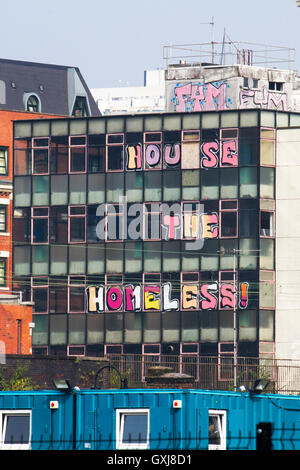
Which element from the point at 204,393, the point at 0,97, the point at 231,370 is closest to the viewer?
the point at 204,393

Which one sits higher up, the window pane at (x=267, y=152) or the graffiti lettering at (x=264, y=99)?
the graffiti lettering at (x=264, y=99)

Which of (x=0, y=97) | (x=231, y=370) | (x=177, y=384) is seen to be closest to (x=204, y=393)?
(x=177, y=384)

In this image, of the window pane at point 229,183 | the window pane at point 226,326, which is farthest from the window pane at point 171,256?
the window pane at point 229,183

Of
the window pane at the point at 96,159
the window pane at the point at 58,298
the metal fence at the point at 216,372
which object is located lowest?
the metal fence at the point at 216,372

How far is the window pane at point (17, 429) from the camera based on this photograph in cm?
3803

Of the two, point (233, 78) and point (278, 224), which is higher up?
point (233, 78)

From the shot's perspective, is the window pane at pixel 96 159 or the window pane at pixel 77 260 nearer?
the window pane at pixel 77 260

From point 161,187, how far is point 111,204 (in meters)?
4.63

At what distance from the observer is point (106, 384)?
3162 inches

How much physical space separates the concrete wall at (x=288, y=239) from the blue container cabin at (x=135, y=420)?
75.4 m

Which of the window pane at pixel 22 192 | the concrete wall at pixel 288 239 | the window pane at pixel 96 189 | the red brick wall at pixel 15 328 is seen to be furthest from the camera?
the window pane at pixel 22 192

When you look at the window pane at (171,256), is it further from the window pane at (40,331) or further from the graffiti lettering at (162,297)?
the window pane at (40,331)

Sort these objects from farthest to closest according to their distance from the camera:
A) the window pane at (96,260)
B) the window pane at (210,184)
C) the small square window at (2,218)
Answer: the small square window at (2,218) < the window pane at (96,260) < the window pane at (210,184)

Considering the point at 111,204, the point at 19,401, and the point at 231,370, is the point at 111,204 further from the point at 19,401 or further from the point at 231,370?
the point at 19,401
